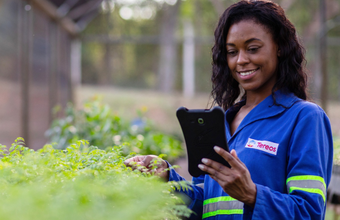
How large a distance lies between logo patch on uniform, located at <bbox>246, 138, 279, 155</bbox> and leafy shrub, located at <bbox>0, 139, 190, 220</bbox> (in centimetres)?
49

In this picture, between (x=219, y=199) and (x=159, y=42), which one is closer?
(x=219, y=199)

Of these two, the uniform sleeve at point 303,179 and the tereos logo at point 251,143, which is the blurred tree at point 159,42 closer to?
the tereos logo at point 251,143

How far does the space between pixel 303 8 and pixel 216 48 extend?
563 inches

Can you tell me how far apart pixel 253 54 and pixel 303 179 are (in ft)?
2.02

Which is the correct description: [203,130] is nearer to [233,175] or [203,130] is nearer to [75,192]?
[233,175]

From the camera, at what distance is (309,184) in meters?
1.40

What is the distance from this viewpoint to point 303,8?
1480cm

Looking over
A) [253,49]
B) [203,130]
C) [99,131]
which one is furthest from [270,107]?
[99,131]

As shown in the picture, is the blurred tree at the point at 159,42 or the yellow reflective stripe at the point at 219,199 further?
the blurred tree at the point at 159,42

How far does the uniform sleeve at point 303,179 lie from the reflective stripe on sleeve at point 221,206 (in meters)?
0.11

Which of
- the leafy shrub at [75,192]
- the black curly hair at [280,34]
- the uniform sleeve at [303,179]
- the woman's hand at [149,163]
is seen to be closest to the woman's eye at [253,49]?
the black curly hair at [280,34]

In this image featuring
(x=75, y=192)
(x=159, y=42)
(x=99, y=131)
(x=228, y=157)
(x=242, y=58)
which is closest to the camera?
(x=75, y=192)

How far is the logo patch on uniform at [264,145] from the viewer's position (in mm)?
1520

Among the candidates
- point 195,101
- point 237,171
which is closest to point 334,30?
point 195,101
